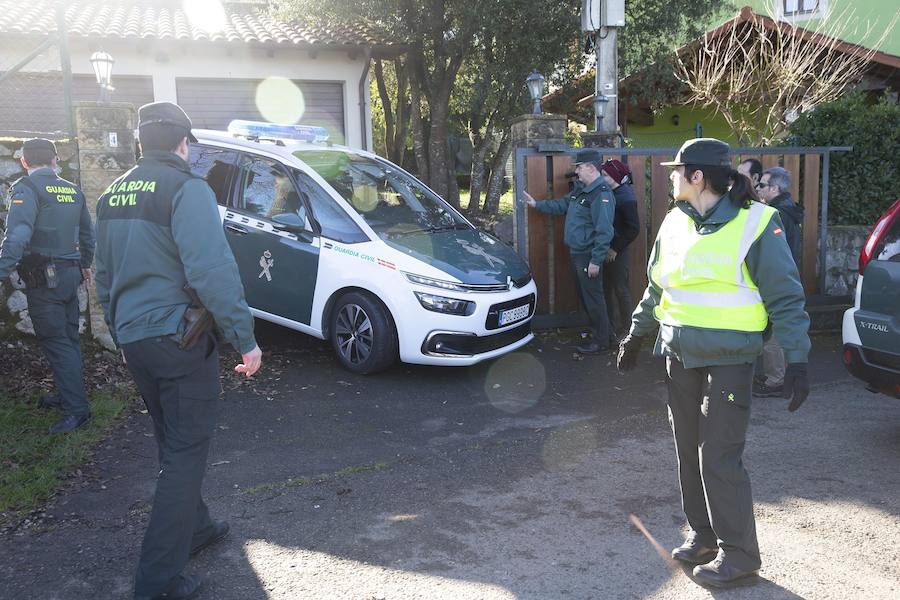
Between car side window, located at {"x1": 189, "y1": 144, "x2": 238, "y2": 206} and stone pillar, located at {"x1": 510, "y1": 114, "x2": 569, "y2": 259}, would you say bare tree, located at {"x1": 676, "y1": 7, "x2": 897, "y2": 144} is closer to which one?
stone pillar, located at {"x1": 510, "y1": 114, "x2": 569, "y2": 259}

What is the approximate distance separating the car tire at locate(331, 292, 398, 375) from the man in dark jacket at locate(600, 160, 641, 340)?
7.78 ft

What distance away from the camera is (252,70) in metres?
15.6

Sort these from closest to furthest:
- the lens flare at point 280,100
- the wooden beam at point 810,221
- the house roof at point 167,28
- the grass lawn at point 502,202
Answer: the wooden beam at point 810,221 < the house roof at point 167,28 < the lens flare at point 280,100 < the grass lawn at point 502,202

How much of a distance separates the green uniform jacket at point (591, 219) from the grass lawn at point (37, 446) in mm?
4145

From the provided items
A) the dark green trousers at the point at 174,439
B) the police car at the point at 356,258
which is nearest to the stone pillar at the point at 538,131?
the police car at the point at 356,258

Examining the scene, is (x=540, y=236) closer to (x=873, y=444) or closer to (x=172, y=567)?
(x=873, y=444)

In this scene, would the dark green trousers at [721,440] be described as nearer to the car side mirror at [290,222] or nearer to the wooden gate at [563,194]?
the car side mirror at [290,222]

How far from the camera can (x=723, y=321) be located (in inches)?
131

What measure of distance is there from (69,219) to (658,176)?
593 centimetres

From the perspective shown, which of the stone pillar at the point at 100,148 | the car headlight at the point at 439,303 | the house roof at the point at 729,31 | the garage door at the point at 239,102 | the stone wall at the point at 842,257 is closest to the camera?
the car headlight at the point at 439,303

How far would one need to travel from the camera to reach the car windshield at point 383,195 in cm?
702

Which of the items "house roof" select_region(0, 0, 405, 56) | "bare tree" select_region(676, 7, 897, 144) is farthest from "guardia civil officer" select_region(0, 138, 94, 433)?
"bare tree" select_region(676, 7, 897, 144)

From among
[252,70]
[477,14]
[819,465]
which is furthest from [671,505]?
[252,70]

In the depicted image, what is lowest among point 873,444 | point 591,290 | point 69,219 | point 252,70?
point 873,444
